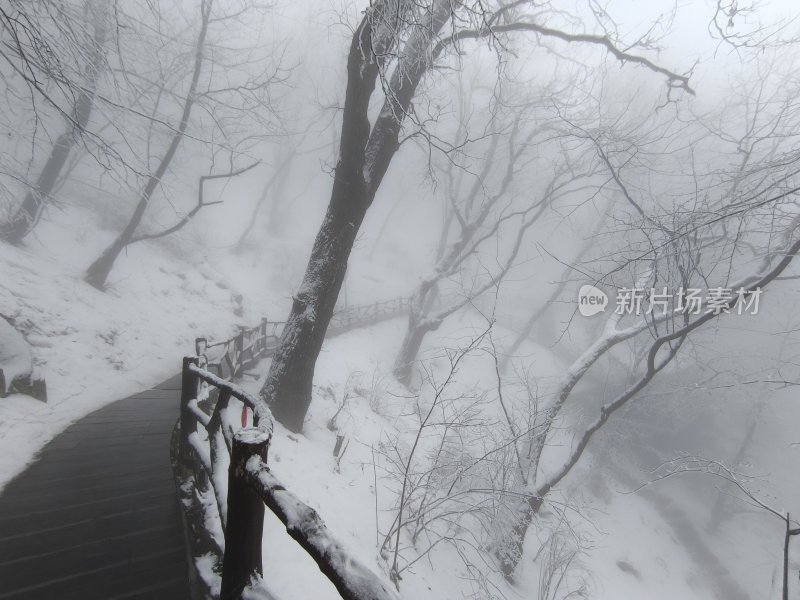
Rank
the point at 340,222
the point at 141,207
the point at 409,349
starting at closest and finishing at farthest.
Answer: the point at 340,222, the point at 141,207, the point at 409,349

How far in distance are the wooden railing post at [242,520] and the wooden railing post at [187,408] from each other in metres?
2.12

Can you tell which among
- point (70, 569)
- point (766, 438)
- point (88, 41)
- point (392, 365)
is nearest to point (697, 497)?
point (766, 438)

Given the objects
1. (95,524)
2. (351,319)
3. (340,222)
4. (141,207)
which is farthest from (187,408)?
(351,319)

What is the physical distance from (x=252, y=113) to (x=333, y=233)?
18.9 ft

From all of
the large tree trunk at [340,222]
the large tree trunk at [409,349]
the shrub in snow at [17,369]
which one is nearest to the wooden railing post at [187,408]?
the large tree trunk at [340,222]

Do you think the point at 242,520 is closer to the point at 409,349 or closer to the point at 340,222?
the point at 340,222

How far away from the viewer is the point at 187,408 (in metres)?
3.48

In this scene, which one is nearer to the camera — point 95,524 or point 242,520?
point 242,520

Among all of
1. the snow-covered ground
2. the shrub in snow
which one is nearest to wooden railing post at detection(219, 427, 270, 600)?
the snow-covered ground

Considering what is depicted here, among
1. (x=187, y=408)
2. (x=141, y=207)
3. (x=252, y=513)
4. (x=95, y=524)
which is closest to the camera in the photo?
(x=252, y=513)

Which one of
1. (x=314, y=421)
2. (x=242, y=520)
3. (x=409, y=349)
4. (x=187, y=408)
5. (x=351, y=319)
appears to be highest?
(x=351, y=319)

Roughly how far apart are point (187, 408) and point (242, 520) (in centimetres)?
233

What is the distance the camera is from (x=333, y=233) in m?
6.29

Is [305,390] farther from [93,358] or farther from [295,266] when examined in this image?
[295,266]
